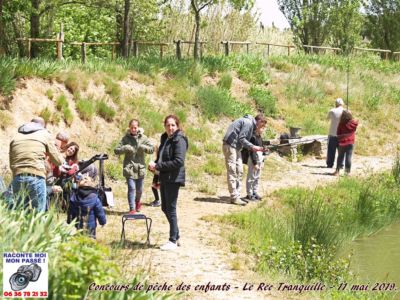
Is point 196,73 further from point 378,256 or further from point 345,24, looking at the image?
point 345,24

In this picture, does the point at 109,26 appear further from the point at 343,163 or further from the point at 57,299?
the point at 57,299

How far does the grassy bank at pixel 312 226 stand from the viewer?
9078 millimetres

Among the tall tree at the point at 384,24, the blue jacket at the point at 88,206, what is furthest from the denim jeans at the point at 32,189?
the tall tree at the point at 384,24

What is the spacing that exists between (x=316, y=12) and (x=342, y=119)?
18700 mm

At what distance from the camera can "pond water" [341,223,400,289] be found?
9883mm

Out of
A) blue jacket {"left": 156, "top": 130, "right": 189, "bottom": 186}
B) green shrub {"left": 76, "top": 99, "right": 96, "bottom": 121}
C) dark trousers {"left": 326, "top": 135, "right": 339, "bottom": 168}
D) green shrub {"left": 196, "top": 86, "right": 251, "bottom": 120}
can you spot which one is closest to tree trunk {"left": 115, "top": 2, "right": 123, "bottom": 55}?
green shrub {"left": 196, "top": 86, "right": 251, "bottom": 120}

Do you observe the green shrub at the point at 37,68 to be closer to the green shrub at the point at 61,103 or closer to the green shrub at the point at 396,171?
the green shrub at the point at 61,103

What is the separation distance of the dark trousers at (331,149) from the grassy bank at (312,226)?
72.3 inches

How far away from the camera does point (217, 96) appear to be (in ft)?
65.5

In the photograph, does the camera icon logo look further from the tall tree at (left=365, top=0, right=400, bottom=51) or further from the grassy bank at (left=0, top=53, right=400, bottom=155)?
the tall tree at (left=365, top=0, right=400, bottom=51)

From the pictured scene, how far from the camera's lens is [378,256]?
1111 cm

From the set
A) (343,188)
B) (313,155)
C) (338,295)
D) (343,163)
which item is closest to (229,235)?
(338,295)

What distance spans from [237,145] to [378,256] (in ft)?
10.6

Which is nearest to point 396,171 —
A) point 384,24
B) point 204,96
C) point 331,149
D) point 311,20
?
point 331,149
